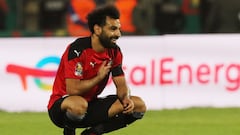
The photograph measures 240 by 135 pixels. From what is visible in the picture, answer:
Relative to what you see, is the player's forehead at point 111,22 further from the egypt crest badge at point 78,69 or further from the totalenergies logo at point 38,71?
the totalenergies logo at point 38,71

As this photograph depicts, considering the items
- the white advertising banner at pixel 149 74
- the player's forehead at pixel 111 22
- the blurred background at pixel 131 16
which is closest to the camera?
the player's forehead at pixel 111 22

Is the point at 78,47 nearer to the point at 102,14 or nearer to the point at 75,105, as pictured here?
the point at 102,14

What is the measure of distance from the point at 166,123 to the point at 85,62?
3.20m

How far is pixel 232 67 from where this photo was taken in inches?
454

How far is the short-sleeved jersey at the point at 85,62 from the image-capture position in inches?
276

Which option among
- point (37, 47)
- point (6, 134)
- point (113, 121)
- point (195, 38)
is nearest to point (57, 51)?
point (37, 47)

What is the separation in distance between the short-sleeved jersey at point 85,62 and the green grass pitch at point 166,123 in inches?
75.1

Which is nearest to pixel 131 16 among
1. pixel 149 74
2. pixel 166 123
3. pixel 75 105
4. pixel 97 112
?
pixel 149 74

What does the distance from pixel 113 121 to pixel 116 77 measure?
423 mm

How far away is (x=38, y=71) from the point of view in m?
11.5

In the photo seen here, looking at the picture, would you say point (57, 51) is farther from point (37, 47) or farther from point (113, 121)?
point (113, 121)

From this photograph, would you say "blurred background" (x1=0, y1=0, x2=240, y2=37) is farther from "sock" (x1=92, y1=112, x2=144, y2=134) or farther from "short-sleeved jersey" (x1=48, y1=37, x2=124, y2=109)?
"short-sleeved jersey" (x1=48, y1=37, x2=124, y2=109)

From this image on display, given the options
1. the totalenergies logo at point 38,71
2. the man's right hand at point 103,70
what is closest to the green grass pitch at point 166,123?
the totalenergies logo at point 38,71

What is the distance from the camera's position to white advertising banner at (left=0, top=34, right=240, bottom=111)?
11.5 metres
